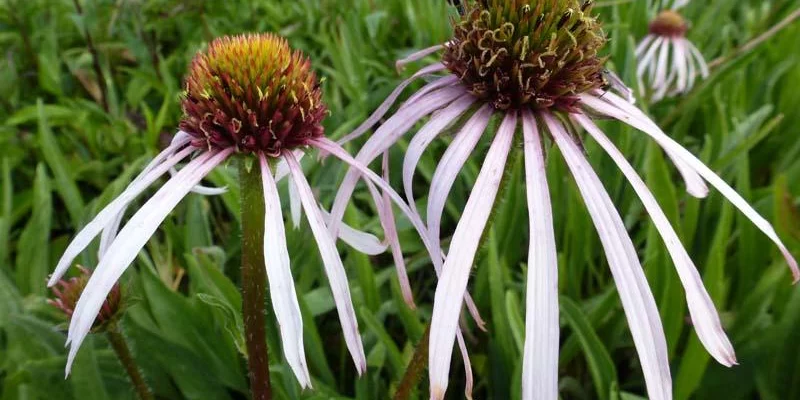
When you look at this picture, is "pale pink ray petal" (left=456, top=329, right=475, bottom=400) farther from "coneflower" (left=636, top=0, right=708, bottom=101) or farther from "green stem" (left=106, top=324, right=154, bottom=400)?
"coneflower" (left=636, top=0, right=708, bottom=101)

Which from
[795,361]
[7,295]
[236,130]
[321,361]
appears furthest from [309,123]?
[795,361]

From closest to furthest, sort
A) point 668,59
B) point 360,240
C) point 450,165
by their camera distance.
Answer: point 450,165 → point 360,240 → point 668,59

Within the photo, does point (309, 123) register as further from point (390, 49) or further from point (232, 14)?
point (232, 14)

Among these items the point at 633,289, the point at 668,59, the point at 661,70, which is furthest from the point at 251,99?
the point at 668,59

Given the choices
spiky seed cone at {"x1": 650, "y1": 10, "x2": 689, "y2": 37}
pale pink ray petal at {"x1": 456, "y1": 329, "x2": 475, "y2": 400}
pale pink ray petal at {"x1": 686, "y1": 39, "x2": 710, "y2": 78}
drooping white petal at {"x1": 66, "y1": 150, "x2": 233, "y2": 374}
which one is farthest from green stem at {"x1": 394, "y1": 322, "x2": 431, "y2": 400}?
spiky seed cone at {"x1": 650, "y1": 10, "x2": 689, "y2": 37}

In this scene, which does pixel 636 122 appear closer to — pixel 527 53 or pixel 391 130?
pixel 527 53
